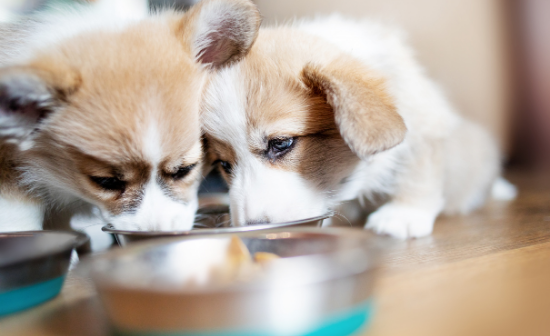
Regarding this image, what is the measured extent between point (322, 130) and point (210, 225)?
482mm

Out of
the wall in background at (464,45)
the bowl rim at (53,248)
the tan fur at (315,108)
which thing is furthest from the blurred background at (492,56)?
the bowl rim at (53,248)

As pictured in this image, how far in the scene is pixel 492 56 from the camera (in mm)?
3582

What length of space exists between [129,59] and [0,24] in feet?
2.03

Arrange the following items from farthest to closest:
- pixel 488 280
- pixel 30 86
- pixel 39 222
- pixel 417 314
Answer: pixel 39 222 < pixel 30 86 < pixel 488 280 < pixel 417 314

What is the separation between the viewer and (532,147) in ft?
12.3

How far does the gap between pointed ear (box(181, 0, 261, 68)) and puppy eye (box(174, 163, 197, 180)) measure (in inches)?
13.1

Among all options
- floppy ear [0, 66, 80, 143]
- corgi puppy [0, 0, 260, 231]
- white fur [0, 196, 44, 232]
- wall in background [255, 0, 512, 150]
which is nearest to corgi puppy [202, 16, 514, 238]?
corgi puppy [0, 0, 260, 231]

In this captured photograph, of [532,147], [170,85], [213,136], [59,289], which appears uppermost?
[170,85]

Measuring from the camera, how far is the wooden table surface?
2.77 feet

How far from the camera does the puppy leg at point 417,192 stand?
1.70 metres

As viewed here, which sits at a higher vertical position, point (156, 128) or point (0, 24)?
point (0, 24)

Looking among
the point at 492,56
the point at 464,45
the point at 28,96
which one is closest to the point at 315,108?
the point at 28,96

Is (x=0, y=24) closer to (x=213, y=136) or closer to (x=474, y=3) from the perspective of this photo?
(x=213, y=136)

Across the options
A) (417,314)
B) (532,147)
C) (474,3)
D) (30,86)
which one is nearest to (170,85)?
(30,86)
